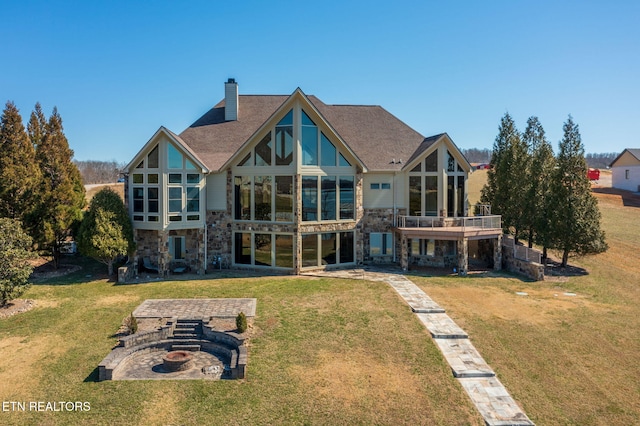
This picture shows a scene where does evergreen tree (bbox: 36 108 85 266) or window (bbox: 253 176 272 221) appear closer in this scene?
evergreen tree (bbox: 36 108 85 266)

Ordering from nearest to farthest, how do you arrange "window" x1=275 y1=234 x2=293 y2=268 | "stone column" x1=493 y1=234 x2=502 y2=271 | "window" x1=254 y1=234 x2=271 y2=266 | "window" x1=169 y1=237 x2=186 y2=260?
"window" x1=275 y1=234 x2=293 y2=268
"window" x1=254 y1=234 x2=271 y2=266
"window" x1=169 y1=237 x2=186 y2=260
"stone column" x1=493 y1=234 x2=502 y2=271

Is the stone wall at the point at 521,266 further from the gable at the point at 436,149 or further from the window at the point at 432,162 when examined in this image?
the window at the point at 432,162

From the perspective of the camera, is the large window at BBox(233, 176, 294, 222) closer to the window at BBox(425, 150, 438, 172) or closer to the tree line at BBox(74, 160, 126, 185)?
the window at BBox(425, 150, 438, 172)

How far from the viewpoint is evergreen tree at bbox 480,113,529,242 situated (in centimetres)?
2828

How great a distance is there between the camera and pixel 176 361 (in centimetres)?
1309

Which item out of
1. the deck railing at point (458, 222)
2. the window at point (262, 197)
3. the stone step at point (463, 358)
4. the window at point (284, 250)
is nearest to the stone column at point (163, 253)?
the window at point (262, 197)

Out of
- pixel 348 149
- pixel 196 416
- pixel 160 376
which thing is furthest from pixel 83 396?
pixel 348 149

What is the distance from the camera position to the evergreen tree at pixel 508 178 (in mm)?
28281

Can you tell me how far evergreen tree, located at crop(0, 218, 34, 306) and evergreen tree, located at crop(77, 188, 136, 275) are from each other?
3.49 m

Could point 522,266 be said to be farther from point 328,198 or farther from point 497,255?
point 328,198

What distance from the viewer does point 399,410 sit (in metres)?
11.1

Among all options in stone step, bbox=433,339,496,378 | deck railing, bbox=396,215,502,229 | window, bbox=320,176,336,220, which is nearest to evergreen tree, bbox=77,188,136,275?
window, bbox=320,176,336,220

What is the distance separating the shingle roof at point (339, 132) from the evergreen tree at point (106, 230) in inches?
239

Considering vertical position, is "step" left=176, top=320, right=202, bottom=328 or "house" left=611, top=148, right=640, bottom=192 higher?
"house" left=611, top=148, right=640, bottom=192
